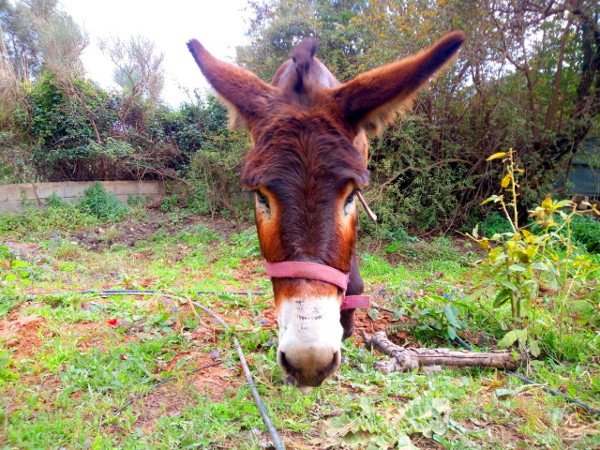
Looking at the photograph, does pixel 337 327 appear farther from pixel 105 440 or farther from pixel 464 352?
pixel 464 352

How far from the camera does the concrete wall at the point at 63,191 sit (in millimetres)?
9492

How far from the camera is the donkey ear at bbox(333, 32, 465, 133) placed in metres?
1.85

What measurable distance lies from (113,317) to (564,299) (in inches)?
158

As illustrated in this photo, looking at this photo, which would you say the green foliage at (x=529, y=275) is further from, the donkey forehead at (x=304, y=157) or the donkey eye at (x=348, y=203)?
the donkey forehead at (x=304, y=157)

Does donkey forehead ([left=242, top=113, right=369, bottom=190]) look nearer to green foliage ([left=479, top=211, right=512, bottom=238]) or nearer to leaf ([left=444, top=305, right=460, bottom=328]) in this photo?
leaf ([left=444, top=305, right=460, bottom=328])

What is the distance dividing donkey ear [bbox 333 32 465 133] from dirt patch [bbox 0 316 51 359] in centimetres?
307

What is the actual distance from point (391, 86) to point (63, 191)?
36.7 feet

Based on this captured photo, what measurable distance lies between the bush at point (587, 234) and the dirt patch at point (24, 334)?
8.46 m

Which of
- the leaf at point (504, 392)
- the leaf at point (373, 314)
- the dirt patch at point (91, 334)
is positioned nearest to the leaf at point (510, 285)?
the leaf at point (504, 392)

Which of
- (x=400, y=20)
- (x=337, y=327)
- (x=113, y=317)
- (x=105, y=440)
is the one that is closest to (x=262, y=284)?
(x=113, y=317)

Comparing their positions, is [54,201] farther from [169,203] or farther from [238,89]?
[238,89]

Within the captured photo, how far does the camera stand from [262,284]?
205 inches

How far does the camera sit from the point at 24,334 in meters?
3.13

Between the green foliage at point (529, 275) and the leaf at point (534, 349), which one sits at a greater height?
the green foliage at point (529, 275)
